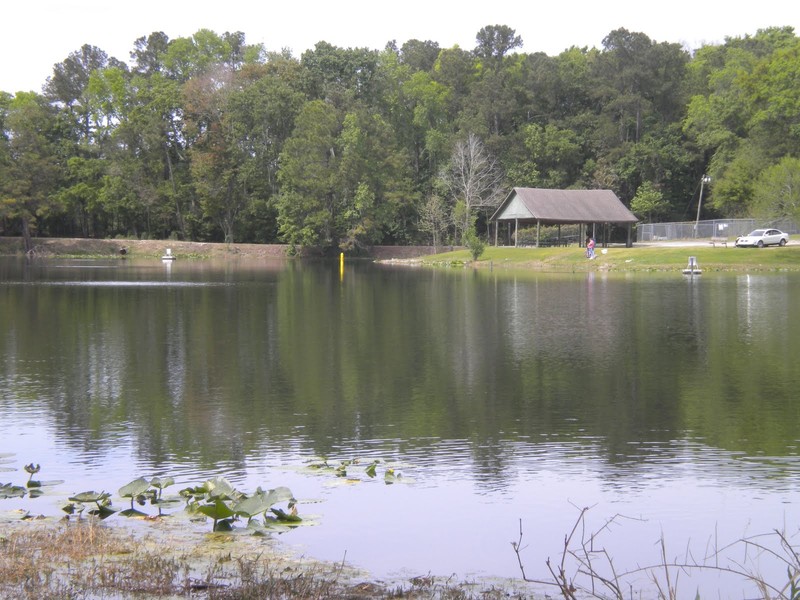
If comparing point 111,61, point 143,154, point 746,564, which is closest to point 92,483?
point 746,564

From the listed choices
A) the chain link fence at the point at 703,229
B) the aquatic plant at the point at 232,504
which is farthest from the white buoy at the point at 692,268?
the aquatic plant at the point at 232,504

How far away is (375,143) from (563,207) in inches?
840

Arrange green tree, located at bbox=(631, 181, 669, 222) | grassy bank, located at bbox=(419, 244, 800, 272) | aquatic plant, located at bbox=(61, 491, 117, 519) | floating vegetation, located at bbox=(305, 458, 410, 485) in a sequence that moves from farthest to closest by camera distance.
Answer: green tree, located at bbox=(631, 181, 669, 222) < grassy bank, located at bbox=(419, 244, 800, 272) < floating vegetation, located at bbox=(305, 458, 410, 485) < aquatic plant, located at bbox=(61, 491, 117, 519)

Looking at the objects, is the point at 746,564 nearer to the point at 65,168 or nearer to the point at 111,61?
the point at 65,168

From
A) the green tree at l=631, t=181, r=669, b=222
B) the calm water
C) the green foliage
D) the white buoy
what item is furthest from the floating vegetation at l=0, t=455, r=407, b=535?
the green tree at l=631, t=181, r=669, b=222

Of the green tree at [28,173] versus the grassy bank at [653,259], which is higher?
the green tree at [28,173]

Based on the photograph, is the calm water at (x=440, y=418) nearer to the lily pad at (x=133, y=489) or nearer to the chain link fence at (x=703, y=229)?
the lily pad at (x=133, y=489)

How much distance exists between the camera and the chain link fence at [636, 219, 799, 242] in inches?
3019

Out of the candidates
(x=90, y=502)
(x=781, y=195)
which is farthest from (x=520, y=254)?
(x=90, y=502)

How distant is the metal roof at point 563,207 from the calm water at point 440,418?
44.3 m

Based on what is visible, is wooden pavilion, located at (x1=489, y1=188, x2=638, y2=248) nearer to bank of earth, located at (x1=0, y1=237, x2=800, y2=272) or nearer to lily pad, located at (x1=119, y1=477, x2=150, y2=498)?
bank of earth, located at (x1=0, y1=237, x2=800, y2=272)

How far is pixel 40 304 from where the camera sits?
35.3 metres

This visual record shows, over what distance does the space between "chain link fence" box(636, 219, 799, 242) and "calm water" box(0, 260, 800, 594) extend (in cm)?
4894

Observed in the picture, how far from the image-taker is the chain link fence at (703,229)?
252 feet
